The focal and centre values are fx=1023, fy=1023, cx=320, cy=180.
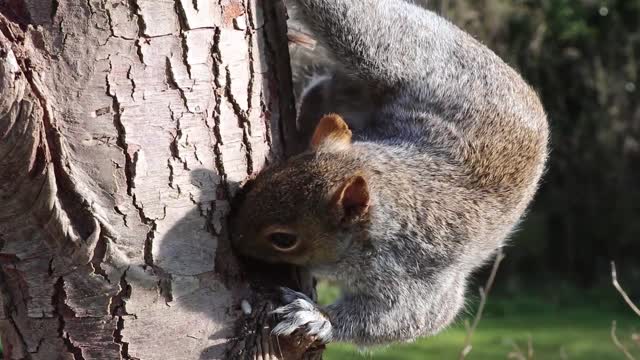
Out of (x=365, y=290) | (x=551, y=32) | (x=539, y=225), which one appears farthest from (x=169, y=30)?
(x=539, y=225)

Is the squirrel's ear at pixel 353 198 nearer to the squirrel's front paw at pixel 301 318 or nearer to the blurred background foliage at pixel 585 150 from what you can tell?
the squirrel's front paw at pixel 301 318

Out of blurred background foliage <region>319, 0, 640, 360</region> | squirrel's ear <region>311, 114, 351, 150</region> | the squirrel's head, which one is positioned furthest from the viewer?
blurred background foliage <region>319, 0, 640, 360</region>

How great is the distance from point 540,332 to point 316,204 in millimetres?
5036

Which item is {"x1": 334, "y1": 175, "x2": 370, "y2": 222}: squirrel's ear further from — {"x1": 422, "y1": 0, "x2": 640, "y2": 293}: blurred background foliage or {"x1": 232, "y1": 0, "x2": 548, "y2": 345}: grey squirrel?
{"x1": 422, "y1": 0, "x2": 640, "y2": 293}: blurred background foliage

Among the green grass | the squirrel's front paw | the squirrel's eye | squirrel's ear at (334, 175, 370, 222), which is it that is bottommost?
the green grass

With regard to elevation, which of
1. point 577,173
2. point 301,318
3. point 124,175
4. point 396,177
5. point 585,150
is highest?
point 124,175

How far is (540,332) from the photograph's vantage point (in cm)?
709

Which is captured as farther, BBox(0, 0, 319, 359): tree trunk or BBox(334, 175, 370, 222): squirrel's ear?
BBox(334, 175, 370, 222): squirrel's ear

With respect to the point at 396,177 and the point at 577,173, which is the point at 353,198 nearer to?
the point at 396,177

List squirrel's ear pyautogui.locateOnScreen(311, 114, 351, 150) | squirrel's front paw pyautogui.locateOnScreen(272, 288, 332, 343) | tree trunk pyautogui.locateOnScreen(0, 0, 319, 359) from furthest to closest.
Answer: squirrel's ear pyautogui.locateOnScreen(311, 114, 351, 150)
squirrel's front paw pyautogui.locateOnScreen(272, 288, 332, 343)
tree trunk pyautogui.locateOnScreen(0, 0, 319, 359)

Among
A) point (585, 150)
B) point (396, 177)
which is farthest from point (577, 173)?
point (396, 177)

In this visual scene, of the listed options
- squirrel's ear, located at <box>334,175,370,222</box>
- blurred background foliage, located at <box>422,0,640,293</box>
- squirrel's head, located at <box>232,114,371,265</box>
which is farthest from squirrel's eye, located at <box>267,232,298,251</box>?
blurred background foliage, located at <box>422,0,640,293</box>

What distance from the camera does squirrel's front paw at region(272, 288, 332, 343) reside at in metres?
2.13

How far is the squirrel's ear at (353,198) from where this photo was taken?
2348mm
